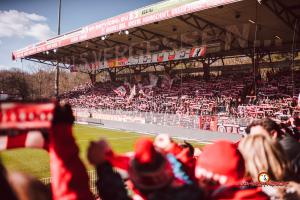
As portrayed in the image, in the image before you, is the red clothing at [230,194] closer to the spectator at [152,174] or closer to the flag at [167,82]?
the spectator at [152,174]

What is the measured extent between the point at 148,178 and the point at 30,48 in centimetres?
3340

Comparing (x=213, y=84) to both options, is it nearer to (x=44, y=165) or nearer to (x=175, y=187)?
(x=44, y=165)

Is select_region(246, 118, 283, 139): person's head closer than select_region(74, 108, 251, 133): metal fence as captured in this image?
Yes

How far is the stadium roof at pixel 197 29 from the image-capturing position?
1531cm

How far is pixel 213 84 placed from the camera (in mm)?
24531

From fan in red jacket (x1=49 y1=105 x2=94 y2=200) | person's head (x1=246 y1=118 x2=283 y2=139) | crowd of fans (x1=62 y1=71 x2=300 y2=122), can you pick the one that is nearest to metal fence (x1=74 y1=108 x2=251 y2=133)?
crowd of fans (x1=62 y1=71 x2=300 y2=122)

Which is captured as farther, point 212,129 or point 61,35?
point 61,35

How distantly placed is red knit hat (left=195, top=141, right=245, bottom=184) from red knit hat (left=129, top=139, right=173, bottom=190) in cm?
34

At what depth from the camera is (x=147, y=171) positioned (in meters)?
1.74

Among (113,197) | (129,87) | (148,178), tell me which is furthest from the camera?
(129,87)

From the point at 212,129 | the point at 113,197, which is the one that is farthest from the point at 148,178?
the point at 212,129

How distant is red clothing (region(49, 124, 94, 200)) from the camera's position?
1.66m

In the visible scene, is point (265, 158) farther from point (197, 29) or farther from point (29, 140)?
point (197, 29)

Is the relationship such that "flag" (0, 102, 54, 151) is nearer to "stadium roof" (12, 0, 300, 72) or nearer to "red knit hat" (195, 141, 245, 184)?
"red knit hat" (195, 141, 245, 184)
